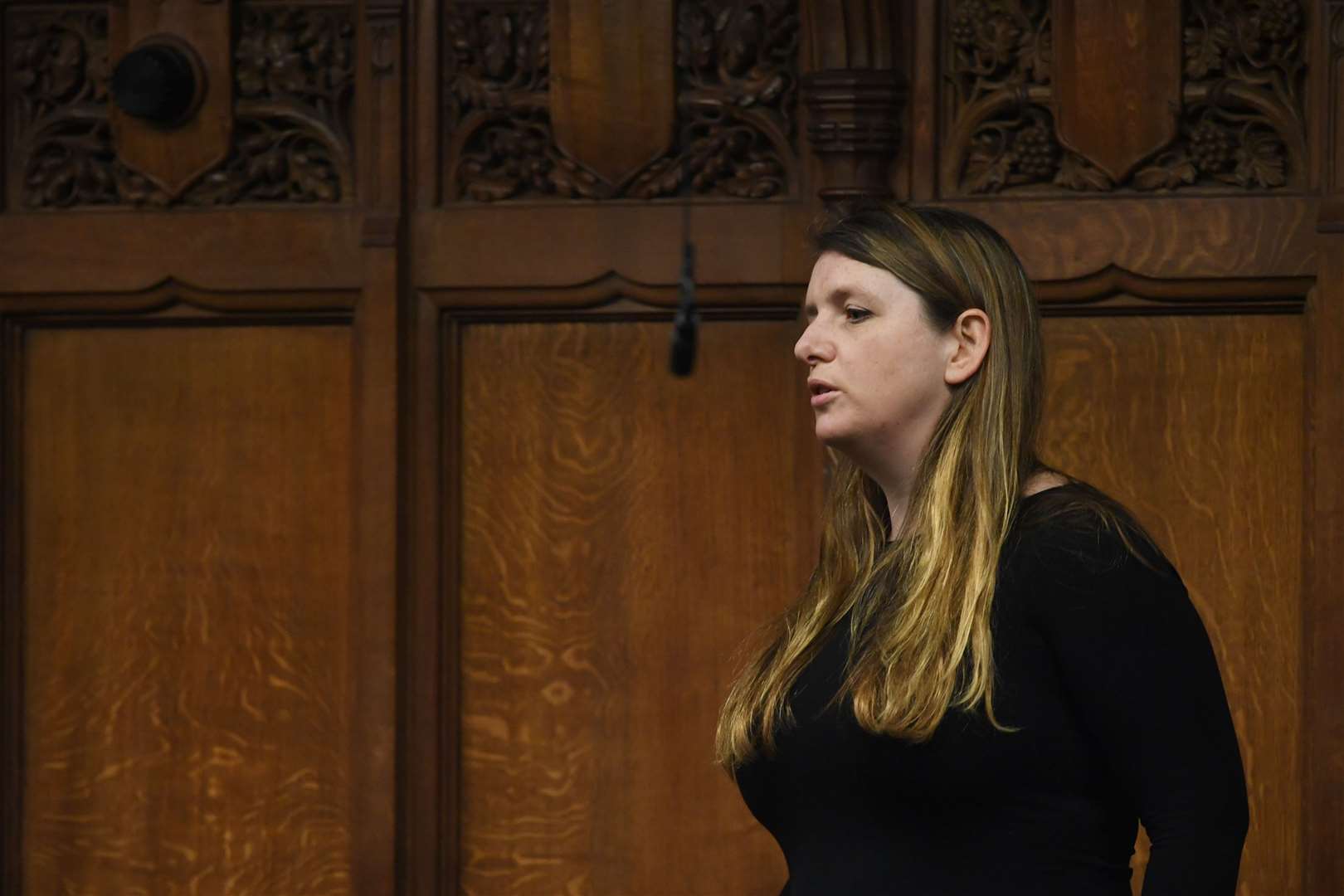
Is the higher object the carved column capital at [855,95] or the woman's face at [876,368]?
the carved column capital at [855,95]

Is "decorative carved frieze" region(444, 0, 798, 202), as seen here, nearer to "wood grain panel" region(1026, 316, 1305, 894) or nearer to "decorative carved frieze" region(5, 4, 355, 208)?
"decorative carved frieze" region(5, 4, 355, 208)

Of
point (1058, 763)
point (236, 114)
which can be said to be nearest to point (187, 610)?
point (236, 114)

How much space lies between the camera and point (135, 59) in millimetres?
3586

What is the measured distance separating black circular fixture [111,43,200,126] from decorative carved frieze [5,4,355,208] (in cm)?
9

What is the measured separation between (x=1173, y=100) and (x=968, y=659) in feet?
6.02

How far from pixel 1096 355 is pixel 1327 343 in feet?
1.18

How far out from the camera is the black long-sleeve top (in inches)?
68.8

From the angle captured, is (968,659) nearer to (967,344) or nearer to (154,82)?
(967,344)

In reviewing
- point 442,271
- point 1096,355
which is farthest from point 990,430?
point 442,271

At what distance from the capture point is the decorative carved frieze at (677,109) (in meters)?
3.54

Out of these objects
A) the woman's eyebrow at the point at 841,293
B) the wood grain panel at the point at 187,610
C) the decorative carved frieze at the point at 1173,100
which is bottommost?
the wood grain panel at the point at 187,610

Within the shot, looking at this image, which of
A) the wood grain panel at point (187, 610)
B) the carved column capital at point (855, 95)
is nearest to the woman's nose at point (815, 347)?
the carved column capital at point (855, 95)

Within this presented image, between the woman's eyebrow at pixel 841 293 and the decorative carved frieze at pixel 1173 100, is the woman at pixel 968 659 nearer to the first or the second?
the woman's eyebrow at pixel 841 293

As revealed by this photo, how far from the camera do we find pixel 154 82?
11.8 feet
